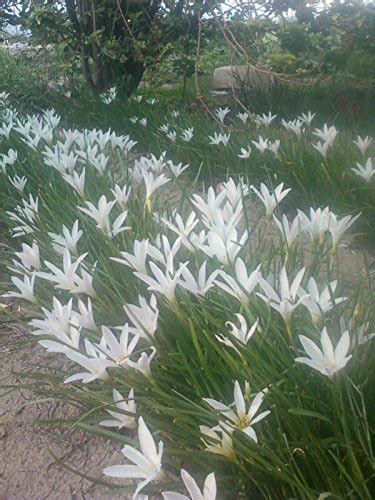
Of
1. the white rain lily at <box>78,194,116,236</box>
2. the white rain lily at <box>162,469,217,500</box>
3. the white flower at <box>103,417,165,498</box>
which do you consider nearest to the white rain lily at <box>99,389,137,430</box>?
the white flower at <box>103,417,165,498</box>

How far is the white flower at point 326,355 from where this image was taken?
3.92ft

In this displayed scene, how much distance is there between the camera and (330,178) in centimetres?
289

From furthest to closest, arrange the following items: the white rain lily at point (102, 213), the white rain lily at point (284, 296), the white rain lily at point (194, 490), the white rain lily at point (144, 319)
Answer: the white rain lily at point (102, 213) → the white rain lily at point (144, 319) → the white rain lily at point (284, 296) → the white rain lily at point (194, 490)

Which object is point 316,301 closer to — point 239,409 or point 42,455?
point 239,409

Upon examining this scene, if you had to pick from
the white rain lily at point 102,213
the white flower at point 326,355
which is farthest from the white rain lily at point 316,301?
the white rain lily at point 102,213

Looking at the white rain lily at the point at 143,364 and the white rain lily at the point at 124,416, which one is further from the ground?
the white rain lily at the point at 143,364

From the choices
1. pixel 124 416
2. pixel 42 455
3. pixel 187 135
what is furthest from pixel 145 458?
pixel 187 135

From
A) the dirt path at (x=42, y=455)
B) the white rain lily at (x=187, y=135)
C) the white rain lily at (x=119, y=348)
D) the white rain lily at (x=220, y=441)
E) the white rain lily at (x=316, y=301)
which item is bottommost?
the dirt path at (x=42, y=455)

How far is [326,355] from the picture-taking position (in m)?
1.22

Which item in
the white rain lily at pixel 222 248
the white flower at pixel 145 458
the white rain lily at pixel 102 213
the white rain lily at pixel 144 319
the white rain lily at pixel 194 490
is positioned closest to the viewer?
the white rain lily at pixel 194 490

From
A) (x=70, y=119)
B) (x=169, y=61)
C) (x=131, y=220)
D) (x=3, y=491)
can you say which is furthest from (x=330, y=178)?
(x=169, y=61)

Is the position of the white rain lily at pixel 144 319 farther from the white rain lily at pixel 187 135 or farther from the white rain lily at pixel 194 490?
the white rain lily at pixel 187 135

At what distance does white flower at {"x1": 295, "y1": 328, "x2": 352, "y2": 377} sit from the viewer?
47.1 inches

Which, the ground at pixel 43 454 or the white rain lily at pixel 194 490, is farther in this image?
the ground at pixel 43 454
